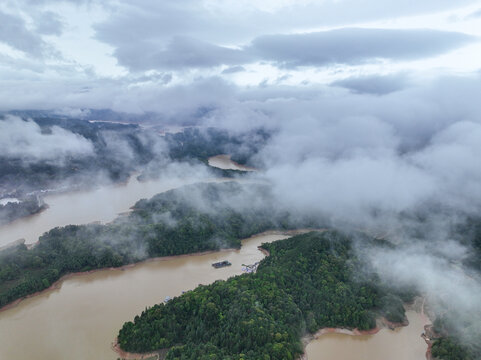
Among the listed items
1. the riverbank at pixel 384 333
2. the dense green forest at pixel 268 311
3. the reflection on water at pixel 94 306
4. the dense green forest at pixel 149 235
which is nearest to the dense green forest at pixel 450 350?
the riverbank at pixel 384 333

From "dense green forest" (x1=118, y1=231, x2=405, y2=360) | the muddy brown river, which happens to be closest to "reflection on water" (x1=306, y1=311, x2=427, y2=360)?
the muddy brown river

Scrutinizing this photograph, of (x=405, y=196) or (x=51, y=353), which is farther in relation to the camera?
(x=405, y=196)

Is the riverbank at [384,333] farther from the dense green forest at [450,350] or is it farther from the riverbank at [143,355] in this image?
the riverbank at [143,355]

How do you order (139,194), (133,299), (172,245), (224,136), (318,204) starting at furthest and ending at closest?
(224,136), (139,194), (318,204), (172,245), (133,299)

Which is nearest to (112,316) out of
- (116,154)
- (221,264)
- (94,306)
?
(94,306)

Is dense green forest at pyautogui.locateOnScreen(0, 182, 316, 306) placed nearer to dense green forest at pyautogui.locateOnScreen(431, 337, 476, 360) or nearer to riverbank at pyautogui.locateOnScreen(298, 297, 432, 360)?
riverbank at pyautogui.locateOnScreen(298, 297, 432, 360)

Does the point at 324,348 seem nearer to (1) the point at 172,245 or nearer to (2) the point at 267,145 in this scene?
(1) the point at 172,245

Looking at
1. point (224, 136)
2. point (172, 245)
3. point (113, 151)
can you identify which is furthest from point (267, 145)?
point (172, 245)
